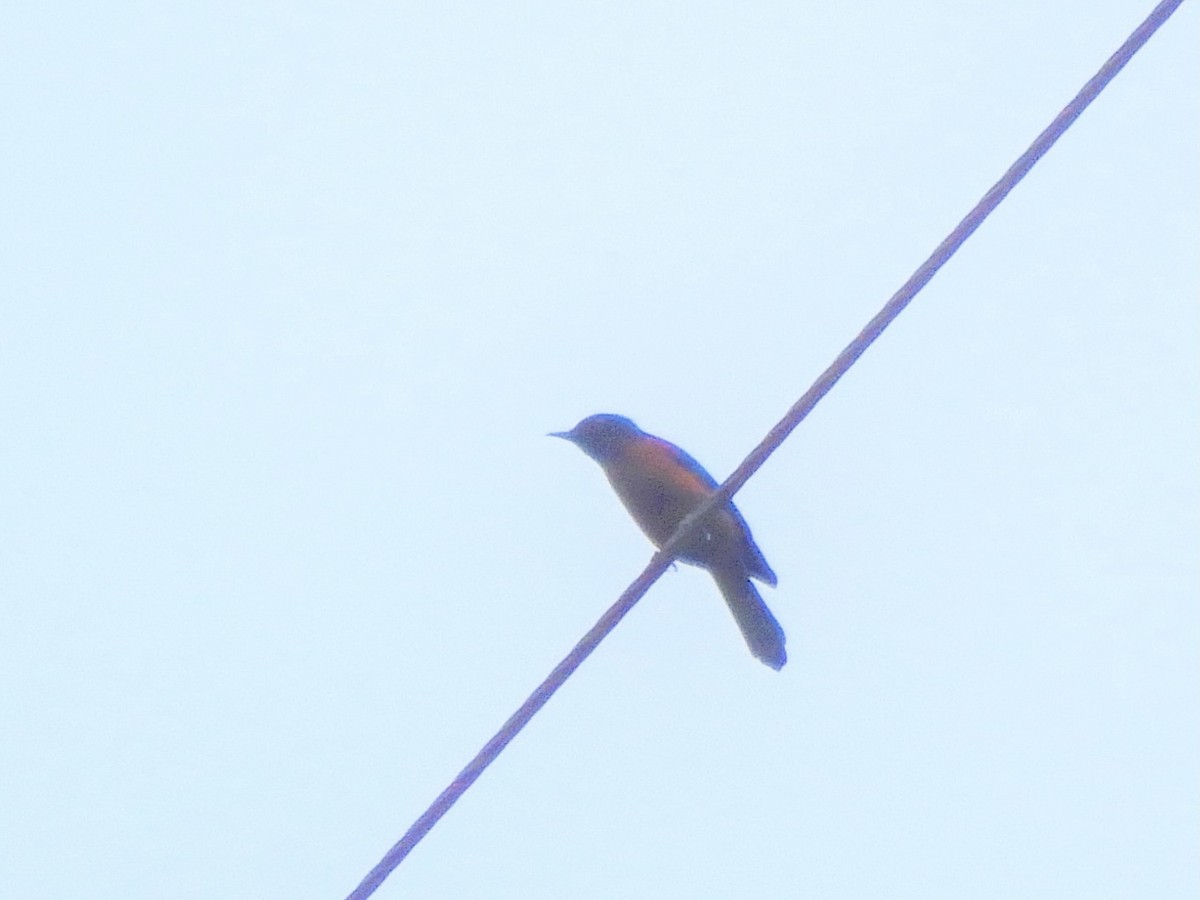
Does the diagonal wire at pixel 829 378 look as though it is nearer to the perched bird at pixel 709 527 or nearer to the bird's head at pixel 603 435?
the perched bird at pixel 709 527

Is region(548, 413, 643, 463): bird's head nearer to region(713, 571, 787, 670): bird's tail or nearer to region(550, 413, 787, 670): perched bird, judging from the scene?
region(550, 413, 787, 670): perched bird

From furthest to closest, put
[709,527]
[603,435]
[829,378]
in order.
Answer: [603,435] → [709,527] → [829,378]

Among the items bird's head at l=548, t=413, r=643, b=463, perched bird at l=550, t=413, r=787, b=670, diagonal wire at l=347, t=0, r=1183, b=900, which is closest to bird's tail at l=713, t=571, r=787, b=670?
perched bird at l=550, t=413, r=787, b=670

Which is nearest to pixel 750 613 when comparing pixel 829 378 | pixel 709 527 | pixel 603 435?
pixel 709 527

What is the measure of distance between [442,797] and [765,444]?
43.1 inches

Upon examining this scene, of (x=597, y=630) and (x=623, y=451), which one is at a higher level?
(x=623, y=451)

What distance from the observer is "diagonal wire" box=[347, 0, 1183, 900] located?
374 centimetres

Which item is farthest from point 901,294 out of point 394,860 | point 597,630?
point 394,860

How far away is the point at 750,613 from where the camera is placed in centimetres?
695

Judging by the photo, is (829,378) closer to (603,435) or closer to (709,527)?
(709,527)

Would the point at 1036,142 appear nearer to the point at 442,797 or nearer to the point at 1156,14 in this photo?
the point at 1156,14

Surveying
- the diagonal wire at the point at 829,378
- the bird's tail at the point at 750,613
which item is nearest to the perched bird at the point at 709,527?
the bird's tail at the point at 750,613

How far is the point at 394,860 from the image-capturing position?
376 centimetres

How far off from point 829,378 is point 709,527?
2700mm
